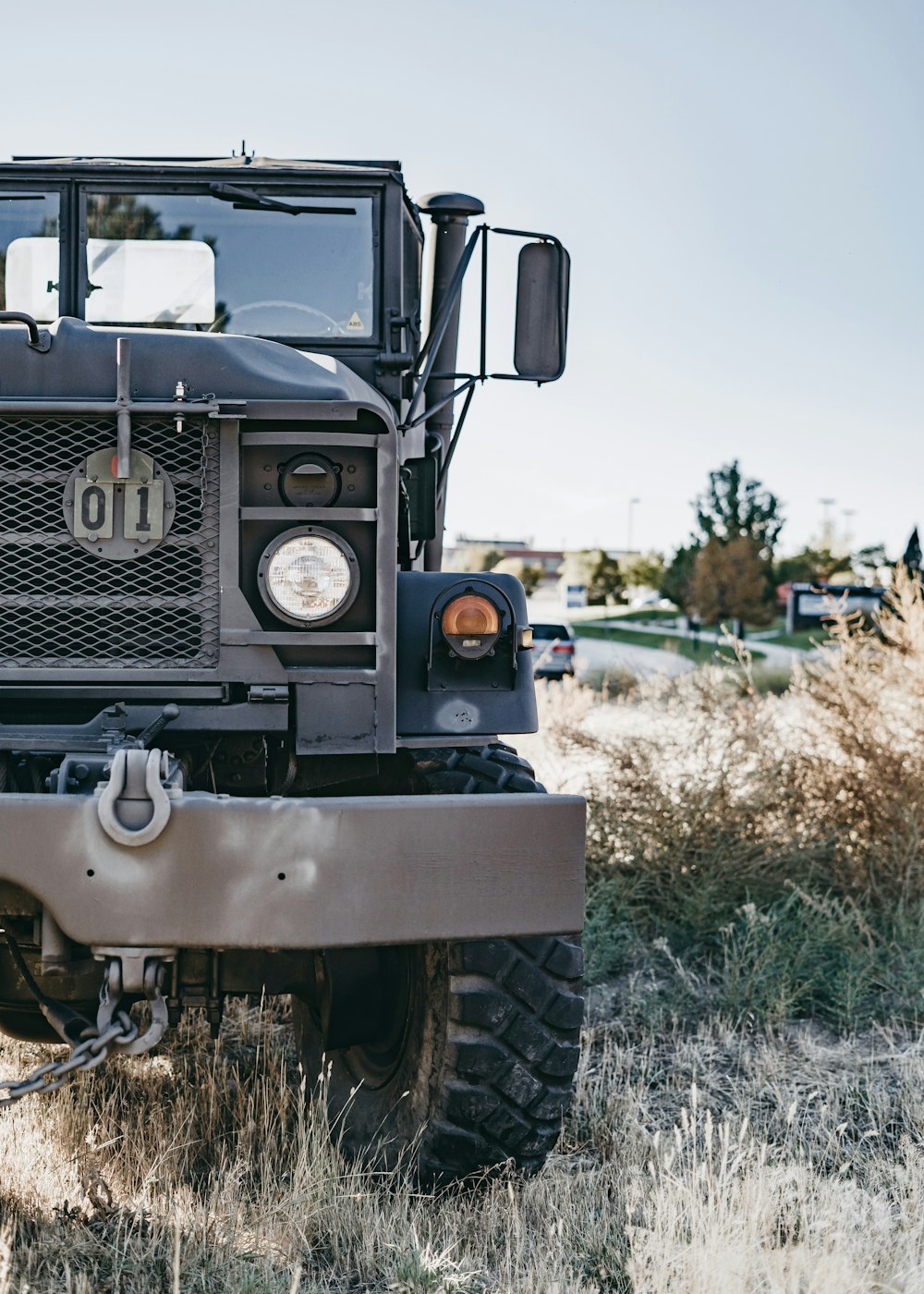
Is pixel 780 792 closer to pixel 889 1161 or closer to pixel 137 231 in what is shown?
pixel 889 1161

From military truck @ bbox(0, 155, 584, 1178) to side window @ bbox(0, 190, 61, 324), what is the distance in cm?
122

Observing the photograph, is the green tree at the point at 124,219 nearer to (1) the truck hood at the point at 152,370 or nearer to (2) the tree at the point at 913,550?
(1) the truck hood at the point at 152,370

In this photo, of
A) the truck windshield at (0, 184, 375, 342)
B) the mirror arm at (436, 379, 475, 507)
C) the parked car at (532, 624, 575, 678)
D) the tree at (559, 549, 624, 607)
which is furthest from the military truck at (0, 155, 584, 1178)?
the tree at (559, 549, 624, 607)

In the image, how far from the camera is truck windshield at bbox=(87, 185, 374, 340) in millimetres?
4176

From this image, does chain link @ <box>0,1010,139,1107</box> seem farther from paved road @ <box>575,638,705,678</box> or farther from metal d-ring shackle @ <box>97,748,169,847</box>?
paved road @ <box>575,638,705,678</box>

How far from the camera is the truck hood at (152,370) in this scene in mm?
3057

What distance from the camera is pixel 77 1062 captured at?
2.61 m

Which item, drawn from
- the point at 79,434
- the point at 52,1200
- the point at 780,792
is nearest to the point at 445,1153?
the point at 52,1200

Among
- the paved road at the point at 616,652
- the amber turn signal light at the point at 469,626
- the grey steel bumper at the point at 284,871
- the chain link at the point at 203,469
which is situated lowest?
the paved road at the point at 616,652

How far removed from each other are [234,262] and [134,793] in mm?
2233

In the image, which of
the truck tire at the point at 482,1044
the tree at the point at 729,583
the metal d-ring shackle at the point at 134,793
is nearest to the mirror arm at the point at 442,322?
the truck tire at the point at 482,1044

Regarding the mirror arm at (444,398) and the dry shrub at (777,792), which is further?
the dry shrub at (777,792)

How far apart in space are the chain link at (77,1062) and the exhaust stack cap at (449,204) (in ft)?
9.77

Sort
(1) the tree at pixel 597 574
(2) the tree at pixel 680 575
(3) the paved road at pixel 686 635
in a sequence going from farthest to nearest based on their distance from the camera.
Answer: (1) the tree at pixel 597 574 → (2) the tree at pixel 680 575 → (3) the paved road at pixel 686 635
